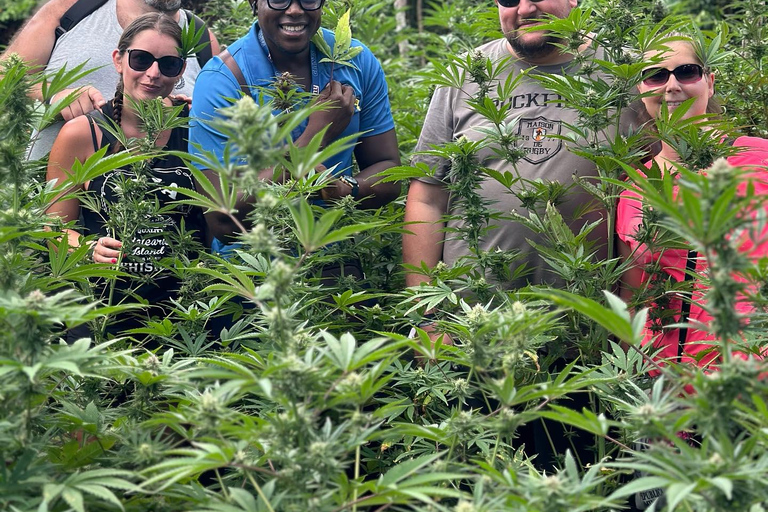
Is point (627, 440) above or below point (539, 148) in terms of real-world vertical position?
below

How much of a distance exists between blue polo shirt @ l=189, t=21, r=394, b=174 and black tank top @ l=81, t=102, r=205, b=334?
0.17 m

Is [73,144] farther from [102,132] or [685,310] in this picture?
[685,310]

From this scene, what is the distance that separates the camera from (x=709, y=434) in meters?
1.86

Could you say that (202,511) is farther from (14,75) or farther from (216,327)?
(216,327)

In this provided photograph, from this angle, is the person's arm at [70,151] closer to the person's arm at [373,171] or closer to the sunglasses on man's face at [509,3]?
the person's arm at [373,171]

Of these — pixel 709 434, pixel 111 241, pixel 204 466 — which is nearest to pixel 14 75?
pixel 111 241

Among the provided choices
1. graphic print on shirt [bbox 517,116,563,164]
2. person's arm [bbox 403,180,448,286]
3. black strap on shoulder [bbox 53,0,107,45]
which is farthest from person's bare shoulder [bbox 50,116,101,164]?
graphic print on shirt [bbox 517,116,563,164]

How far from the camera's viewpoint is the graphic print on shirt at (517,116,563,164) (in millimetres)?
3896

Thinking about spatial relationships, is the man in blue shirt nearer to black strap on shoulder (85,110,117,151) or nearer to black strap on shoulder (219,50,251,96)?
black strap on shoulder (219,50,251,96)

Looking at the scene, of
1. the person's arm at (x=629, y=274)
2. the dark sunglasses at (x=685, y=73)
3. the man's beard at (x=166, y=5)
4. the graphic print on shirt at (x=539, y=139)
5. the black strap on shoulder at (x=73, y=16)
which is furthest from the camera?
the black strap on shoulder at (x=73, y=16)

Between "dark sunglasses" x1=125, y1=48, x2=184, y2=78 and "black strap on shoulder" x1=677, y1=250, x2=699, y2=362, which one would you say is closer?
"black strap on shoulder" x1=677, y1=250, x2=699, y2=362

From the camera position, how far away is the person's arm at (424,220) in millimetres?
4027

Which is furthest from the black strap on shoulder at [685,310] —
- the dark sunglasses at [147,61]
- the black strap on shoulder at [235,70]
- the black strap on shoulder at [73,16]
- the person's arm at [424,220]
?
the black strap on shoulder at [73,16]

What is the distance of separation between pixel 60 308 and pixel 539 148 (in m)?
2.38
